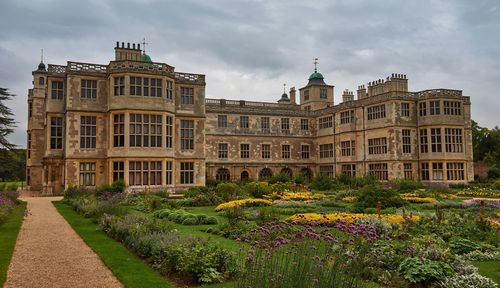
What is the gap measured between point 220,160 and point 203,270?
33.3m

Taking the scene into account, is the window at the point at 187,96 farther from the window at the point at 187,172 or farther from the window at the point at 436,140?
the window at the point at 436,140

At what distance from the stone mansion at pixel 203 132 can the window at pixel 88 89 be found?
74 millimetres

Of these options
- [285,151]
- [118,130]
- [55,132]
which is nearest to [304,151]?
[285,151]

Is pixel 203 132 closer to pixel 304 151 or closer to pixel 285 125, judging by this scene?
pixel 285 125

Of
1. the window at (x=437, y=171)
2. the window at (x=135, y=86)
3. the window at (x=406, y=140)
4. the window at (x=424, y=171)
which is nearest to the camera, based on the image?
the window at (x=135, y=86)

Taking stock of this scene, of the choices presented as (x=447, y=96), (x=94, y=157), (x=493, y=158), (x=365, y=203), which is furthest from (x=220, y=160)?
(x=493, y=158)

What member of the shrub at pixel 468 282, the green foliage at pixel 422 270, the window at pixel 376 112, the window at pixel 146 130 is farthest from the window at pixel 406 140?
the shrub at pixel 468 282

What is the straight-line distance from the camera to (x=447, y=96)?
114 ft

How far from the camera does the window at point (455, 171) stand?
114 ft

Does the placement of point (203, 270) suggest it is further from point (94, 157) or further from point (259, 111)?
point (259, 111)

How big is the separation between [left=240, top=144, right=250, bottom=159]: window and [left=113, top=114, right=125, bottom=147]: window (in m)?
16.3

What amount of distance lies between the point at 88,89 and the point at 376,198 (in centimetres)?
2086

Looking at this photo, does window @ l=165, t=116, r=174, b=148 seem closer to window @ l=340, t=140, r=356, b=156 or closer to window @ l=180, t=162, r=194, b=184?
window @ l=180, t=162, r=194, b=184

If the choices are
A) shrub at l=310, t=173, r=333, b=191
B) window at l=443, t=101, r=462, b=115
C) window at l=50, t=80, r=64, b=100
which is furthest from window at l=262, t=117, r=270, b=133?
window at l=50, t=80, r=64, b=100
